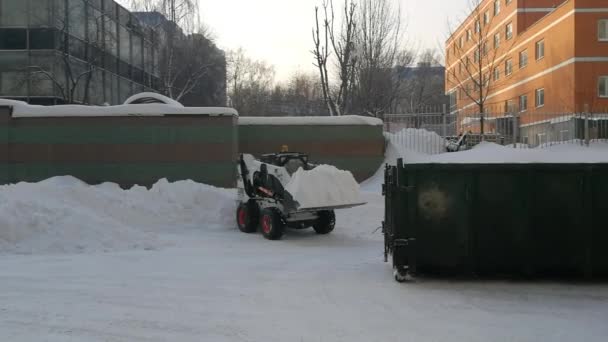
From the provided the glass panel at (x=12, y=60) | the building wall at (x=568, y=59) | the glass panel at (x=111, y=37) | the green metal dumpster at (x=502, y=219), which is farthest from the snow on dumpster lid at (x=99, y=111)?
the building wall at (x=568, y=59)

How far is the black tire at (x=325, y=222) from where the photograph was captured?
44.7ft

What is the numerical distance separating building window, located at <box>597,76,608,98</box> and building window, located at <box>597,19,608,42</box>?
2722 mm

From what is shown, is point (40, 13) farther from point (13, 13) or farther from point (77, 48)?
point (77, 48)

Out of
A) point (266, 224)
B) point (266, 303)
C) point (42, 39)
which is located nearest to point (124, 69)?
point (42, 39)

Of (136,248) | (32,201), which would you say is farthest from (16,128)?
(136,248)

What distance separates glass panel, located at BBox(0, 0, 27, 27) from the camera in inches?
1296

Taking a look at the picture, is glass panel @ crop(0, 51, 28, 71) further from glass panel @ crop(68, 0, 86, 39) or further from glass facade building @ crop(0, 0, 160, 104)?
glass panel @ crop(68, 0, 86, 39)

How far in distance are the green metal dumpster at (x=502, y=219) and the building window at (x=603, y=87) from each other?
126 ft

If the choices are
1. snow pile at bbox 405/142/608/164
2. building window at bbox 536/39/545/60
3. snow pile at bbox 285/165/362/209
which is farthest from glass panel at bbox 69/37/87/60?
building window at bbox 536/39/545/60

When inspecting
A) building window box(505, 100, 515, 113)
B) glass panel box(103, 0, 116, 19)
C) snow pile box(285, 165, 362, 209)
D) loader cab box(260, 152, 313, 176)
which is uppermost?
glass panel box(103, 0, 116, 19)

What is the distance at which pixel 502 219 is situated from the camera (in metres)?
8.16

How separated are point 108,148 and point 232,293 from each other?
47.8ft

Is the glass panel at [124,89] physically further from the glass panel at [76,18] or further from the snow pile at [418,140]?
the snow pile at [418,140]

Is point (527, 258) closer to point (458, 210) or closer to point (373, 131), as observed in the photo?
point (458, 210)
